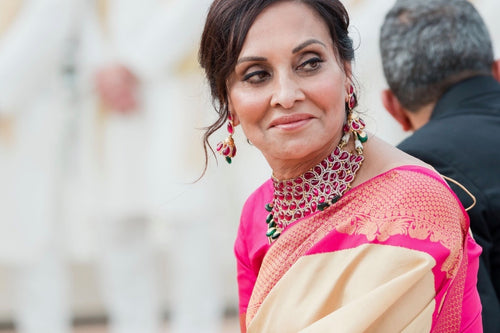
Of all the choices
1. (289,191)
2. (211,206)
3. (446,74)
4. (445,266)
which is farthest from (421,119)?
(211,206)

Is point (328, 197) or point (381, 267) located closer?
point (381, 267)

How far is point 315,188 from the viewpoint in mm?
2262

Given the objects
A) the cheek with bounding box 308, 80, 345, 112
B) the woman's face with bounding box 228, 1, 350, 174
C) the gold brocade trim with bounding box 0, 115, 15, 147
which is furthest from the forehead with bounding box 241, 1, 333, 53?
the gold brocade trim with bounding box 0, 115, 15, 147

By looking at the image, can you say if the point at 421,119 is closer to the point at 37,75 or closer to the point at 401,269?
the point at 401,269

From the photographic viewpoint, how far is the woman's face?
2162 millimetres

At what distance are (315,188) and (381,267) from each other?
327 millimetres

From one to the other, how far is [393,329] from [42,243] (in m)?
3.55

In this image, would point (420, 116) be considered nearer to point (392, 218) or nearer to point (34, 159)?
point (392, 218)

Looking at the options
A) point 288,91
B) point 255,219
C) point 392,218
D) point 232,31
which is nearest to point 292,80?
point 288,91

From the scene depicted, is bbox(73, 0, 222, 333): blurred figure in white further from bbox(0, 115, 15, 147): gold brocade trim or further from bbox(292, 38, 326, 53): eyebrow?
bbox(292, 38, 326, 53): eyebrow

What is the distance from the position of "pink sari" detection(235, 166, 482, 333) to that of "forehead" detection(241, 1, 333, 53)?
1.12 ft

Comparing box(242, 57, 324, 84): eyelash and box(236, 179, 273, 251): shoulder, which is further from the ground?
box(242, 57, 324, 84): eyelash

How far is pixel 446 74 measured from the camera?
282 centimetres

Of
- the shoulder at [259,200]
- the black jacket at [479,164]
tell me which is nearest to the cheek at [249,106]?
the shoulder at [259,200]
